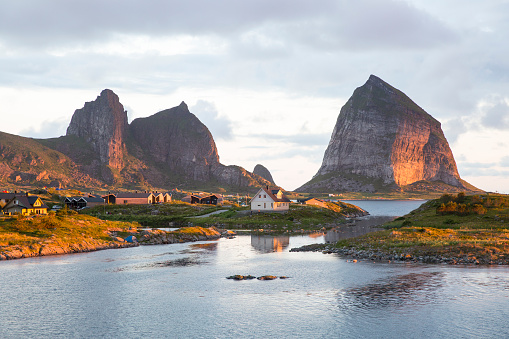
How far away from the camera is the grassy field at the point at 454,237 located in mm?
53000

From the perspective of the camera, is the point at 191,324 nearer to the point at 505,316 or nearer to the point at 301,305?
the point at 301,305

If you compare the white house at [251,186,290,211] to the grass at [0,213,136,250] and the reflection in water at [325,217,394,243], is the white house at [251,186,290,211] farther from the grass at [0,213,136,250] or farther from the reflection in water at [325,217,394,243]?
the grass at [0,213,136,250]

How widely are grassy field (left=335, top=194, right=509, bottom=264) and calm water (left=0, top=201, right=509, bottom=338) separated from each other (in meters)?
5.08

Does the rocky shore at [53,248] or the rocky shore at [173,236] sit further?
the rocky shore at [173,236]

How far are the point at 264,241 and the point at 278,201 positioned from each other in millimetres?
50290

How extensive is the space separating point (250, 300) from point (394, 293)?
12.3 meters

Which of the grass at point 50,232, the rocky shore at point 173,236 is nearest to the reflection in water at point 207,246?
the rocky shore at point 173,236

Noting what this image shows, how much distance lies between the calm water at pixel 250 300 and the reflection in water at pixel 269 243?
1220 cm

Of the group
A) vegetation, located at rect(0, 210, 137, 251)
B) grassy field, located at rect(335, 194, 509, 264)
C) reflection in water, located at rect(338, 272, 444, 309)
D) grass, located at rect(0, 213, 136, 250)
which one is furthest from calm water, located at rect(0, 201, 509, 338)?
vegetation, located at rect(0, 210, 137, 251)

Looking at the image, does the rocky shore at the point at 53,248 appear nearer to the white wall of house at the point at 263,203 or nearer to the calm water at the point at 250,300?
the calm water at the point at 250,300

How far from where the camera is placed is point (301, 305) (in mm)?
34625

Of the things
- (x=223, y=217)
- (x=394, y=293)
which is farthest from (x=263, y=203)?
(x=394, y=293)

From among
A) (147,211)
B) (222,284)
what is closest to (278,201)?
(147,211)

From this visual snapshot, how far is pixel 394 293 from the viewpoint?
37.1 metres
